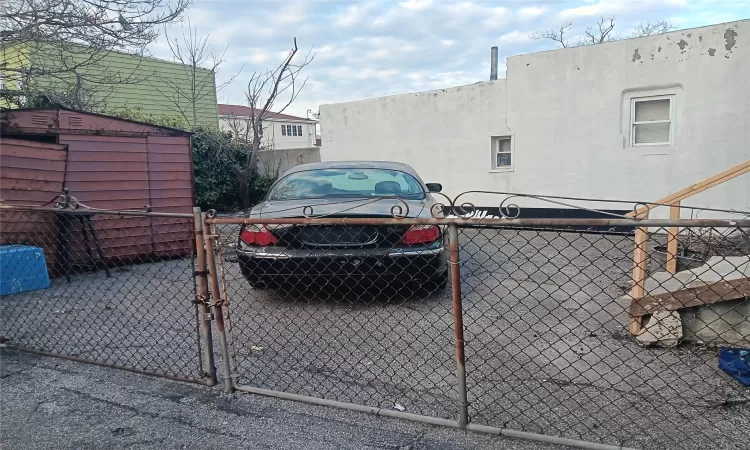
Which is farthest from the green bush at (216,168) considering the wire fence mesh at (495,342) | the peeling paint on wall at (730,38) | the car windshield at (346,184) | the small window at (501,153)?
the peeling paint on wall at (730,38)

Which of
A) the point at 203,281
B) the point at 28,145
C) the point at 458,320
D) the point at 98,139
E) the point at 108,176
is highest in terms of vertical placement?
the point at 98,139

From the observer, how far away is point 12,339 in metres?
3.69

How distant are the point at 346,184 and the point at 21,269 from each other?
367cm

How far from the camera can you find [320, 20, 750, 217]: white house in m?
7.34

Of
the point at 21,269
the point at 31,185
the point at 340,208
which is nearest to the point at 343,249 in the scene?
the point at 340,208

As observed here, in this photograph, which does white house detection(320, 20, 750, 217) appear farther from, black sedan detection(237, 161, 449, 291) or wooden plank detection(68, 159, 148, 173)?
wooden plank detection(68, 159, 148, 173)

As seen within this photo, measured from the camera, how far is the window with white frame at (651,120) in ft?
25.9

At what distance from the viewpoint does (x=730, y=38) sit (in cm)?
711

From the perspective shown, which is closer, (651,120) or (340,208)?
(340,208)

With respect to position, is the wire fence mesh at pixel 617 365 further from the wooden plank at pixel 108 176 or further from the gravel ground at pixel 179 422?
the wooden plank at pixel 108 176

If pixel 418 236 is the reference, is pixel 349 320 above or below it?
below

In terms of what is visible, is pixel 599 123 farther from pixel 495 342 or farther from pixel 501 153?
pixel 495 342

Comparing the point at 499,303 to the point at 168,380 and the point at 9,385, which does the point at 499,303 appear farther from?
the point at 9,385

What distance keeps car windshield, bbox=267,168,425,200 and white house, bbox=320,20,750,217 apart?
16.1ft
